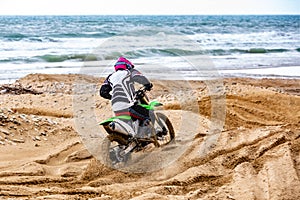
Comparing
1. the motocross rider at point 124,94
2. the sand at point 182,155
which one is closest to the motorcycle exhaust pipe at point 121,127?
the motocross rider at point 124,94

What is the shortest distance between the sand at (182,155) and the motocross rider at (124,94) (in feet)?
2.02

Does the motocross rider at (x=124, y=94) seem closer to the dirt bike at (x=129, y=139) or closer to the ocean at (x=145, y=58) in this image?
the dirt bike at (x=129, y=139)

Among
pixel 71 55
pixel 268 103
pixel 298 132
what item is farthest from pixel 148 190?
pixel 71 55

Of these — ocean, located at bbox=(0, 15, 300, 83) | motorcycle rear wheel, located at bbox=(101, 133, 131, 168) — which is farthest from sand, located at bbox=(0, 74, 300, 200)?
ocean, located at bbox=(0, 15, 300, 83)

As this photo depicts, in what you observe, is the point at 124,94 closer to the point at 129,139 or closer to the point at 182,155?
the point at 129,139

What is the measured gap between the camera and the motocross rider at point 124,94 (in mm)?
5840

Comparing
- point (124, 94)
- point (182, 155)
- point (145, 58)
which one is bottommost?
point (182, 155)

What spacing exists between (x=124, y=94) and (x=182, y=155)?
1271 mm

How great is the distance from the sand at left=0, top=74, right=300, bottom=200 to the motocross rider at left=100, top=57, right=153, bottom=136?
0.62 meters

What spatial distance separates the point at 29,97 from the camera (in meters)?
10.4

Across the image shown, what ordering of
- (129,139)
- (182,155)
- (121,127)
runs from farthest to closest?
(182,155), (129,139), (121,127)

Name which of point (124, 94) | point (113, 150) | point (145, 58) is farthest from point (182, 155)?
point (145, 58)

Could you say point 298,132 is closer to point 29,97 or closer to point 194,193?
point 194,193

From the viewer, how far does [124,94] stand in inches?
232
